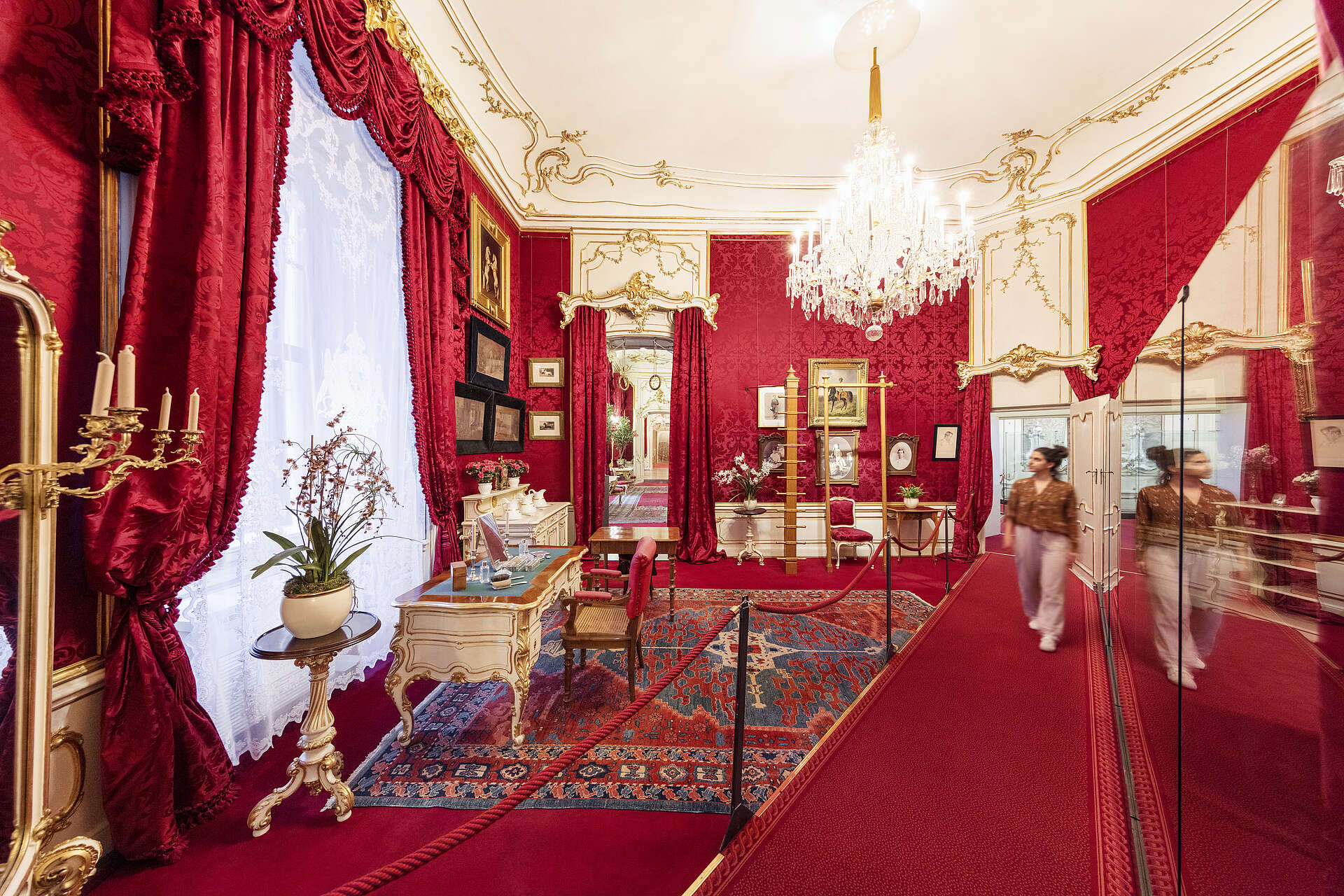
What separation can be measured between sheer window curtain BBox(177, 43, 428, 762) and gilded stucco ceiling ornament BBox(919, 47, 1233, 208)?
692 cm

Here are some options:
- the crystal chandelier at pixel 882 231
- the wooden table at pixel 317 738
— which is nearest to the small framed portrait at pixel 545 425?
the crystal chandelier at pixel 882 231

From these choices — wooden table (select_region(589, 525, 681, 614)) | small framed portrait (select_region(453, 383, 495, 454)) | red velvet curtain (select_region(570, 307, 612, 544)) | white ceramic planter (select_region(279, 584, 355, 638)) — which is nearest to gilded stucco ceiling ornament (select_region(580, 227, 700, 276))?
red velvet curtain (select_region(570, 307, 612, 544))

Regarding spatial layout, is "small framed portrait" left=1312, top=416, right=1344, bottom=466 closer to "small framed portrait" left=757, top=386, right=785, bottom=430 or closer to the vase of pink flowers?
the vase of pink flowers

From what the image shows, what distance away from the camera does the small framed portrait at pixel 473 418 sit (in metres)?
4.43

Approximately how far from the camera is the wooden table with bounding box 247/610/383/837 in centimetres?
188

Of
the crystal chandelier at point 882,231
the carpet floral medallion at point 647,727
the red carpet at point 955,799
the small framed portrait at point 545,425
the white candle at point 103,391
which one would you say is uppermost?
the crystal chandelier at point 882,231

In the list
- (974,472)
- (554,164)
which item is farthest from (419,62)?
(974,472)

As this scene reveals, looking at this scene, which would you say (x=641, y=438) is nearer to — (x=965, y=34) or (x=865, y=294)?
(x=865, y=294)

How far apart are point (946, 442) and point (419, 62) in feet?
26.3

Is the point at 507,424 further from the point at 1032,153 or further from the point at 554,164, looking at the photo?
the point at 1032,153

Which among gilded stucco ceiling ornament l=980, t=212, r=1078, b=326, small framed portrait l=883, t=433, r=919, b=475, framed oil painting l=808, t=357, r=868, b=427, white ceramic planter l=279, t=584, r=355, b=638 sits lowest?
white ceramic planter l=279, t=584, r=355, b=638

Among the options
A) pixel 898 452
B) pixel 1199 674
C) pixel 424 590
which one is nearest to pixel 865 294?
pixel 1199 674

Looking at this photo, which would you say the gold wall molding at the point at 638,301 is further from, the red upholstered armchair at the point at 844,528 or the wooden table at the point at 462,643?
the wooden table at the point at 462,643

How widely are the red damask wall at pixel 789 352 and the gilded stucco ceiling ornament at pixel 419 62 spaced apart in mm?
3613
